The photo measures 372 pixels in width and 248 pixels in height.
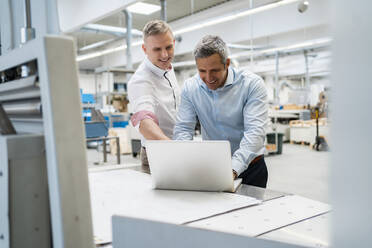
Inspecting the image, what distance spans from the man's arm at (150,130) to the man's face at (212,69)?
33cm

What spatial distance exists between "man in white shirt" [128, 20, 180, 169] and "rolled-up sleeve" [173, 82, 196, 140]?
8 cm

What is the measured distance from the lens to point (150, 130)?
60.2 inches

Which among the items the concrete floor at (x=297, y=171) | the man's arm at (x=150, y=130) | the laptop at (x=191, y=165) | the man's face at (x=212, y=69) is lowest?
the concrete floor at (x=297, y=171)

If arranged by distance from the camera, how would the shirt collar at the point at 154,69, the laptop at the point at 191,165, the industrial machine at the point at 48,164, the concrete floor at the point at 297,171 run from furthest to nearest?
the concrete floor at the point at 297,171 → the shirt collar at the point at 154,69 → the laptop at the point at 191,165 → the industrial machine at the point at 48,164

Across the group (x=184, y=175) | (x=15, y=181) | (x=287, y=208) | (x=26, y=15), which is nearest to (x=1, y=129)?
(x=15, y=181)

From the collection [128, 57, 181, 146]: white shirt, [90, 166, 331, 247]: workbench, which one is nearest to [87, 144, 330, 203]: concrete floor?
[128, 57, 181, 146]: white shirt

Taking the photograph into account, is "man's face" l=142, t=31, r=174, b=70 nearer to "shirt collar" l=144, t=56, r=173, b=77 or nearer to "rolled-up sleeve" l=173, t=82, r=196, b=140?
"shirt collar" l=144, t=56, r=173, b=77

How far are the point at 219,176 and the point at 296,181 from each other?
354 centimetres

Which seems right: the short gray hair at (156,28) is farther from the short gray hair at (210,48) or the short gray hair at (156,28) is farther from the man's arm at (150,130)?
the man's arm at (150,130)

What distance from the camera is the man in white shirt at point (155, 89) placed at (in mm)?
1543

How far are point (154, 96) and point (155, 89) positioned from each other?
41mm

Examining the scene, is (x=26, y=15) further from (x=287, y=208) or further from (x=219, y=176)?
(x=287, y=208)

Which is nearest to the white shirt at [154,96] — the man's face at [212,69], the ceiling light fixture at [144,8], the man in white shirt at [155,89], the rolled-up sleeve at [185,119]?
Result: the man in white shirt at [155,89]

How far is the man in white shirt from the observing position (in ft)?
5.06
